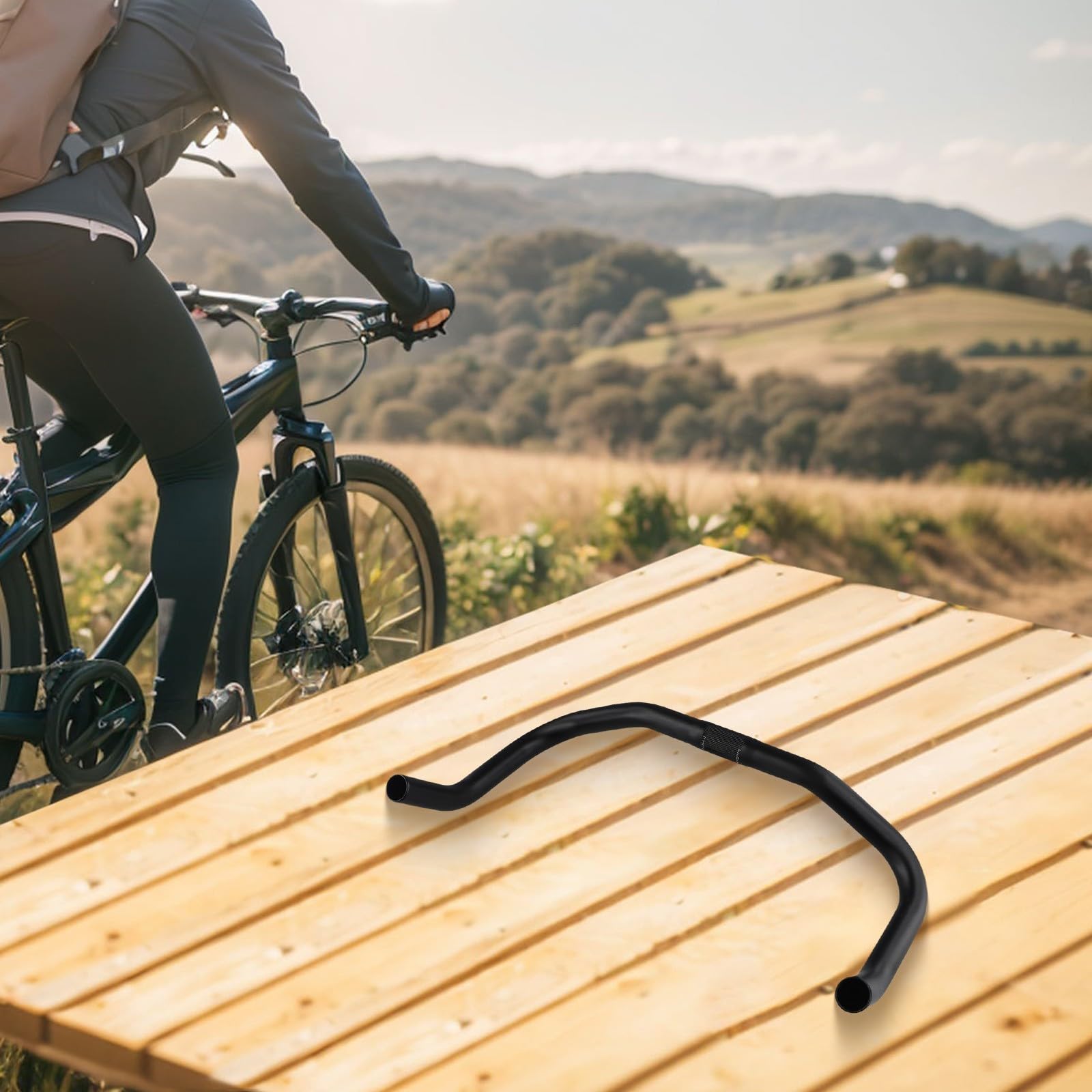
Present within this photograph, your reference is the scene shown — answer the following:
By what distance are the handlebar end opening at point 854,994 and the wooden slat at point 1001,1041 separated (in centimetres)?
6

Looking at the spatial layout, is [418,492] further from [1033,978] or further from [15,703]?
[1033,978]

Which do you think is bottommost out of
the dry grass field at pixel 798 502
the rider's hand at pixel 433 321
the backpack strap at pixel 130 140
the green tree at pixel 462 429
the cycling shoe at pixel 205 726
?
the green tree at pixel 462 429

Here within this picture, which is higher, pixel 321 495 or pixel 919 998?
pixel 321 495

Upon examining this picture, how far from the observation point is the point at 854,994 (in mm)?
1713

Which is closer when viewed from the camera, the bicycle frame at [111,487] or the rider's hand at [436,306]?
the bicycle frame at [111,487]

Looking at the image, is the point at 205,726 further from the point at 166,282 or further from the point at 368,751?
the point at 166,282

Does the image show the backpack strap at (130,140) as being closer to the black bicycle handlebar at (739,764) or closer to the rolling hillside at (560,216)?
the black bicycle handlebar at (739,764)

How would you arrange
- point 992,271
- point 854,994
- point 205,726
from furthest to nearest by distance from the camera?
point 992,271, point 205,726, point 854,994

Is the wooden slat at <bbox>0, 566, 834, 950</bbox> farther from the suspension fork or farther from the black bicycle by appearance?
the suspension fork

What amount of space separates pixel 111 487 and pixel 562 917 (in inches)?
59.9

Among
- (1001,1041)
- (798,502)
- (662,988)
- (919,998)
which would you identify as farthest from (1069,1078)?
(798,502)

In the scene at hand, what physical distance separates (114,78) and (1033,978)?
75.7 inches

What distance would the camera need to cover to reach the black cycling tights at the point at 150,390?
2.48 metres

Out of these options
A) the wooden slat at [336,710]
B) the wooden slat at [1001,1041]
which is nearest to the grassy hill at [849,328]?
the wooden slat at [336,710]
